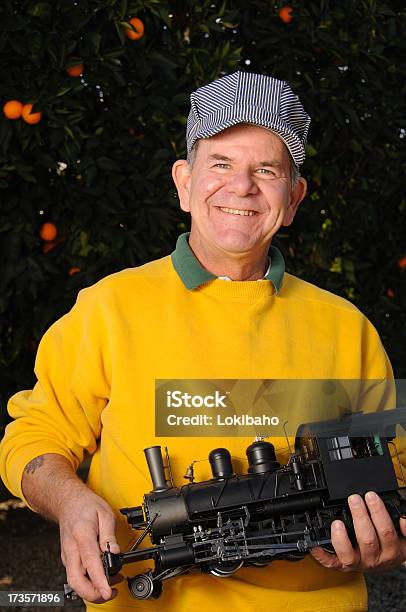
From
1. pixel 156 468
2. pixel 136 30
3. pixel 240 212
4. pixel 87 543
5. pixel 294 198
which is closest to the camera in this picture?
pixel 87 543

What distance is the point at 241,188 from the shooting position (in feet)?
6.40

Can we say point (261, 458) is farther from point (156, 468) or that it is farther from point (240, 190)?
point (240, 190)

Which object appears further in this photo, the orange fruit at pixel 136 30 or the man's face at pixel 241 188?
the orange fruit at pixel 136 30

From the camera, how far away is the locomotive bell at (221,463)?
1.69 metres

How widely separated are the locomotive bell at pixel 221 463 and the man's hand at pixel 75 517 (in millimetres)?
203

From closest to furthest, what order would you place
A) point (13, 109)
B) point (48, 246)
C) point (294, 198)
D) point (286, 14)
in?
point (294, 198) → point (13, 109) → point (48, 246) → point (286, 14)

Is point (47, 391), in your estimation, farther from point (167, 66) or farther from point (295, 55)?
point (295, 55)

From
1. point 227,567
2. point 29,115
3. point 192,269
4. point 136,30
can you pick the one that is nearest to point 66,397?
point 192,269

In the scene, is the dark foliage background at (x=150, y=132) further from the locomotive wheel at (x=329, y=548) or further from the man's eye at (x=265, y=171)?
the locomotive wheel at (x=329, y=548)

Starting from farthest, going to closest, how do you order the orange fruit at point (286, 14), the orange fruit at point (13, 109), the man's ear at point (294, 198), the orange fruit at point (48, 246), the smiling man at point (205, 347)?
the orange fruit at point (286, 14)
the orange fruit at point (48, 246)
the orange fruit at point (13, 109)
the man's ear at point (294, 198)
the smiling man at point (205, 347)

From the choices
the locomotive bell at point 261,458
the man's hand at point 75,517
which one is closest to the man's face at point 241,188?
the locomotive bell at point 261,458

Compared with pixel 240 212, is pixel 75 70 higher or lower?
higher

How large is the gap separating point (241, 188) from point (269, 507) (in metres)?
0.68

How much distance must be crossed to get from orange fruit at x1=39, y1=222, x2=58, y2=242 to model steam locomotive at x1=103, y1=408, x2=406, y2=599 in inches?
71.4
